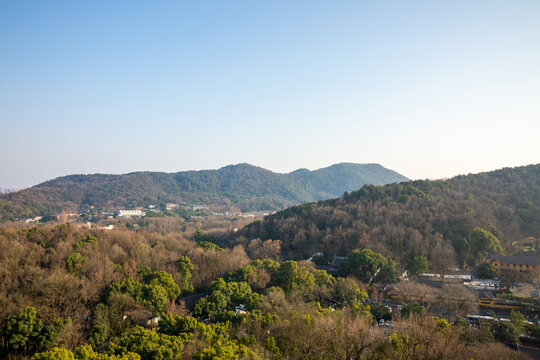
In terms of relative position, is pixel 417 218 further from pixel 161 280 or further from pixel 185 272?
pixel 161 280

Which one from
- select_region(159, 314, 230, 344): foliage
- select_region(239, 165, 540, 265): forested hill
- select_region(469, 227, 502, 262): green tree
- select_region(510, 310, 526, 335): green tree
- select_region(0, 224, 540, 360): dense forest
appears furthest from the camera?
select_region(239, 165, 540, 265): forested hill

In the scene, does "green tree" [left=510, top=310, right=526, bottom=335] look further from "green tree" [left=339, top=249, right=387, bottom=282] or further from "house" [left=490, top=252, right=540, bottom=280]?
"house" [left=490, top=252, right=540, bottom=280]

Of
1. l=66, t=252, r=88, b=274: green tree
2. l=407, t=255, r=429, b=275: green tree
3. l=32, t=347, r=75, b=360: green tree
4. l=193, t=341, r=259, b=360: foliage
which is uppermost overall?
l=66, t=252, r=88, b=274: green tree

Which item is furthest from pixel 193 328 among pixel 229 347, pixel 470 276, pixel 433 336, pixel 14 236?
pixel 470 276

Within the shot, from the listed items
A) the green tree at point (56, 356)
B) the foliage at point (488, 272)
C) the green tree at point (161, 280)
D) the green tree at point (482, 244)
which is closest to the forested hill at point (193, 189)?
the green tree at point (161, 280)

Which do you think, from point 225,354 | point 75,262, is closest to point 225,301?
point 225,354

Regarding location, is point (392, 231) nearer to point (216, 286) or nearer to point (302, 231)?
point (302, 231)

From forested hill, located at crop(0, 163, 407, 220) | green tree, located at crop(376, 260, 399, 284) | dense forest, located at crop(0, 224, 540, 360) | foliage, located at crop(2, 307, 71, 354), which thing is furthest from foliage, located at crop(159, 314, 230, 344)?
forested hill, located at crop(0, 163, 407, 220)
